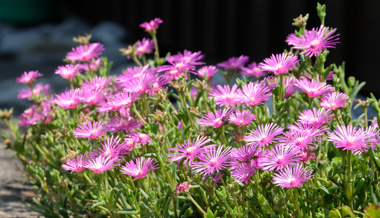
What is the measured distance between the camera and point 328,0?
291cm

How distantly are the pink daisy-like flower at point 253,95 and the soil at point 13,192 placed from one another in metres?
1.03

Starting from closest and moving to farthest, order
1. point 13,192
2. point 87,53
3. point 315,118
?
point 315,118
point 87,53
point 13,192

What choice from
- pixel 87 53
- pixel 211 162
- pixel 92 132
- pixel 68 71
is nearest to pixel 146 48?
pixel 87 53

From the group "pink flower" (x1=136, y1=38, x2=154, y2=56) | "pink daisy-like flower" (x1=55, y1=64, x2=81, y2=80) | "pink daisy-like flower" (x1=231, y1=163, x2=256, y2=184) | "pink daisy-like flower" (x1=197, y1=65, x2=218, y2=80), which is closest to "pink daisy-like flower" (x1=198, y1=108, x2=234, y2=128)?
"pink daisy-like flower" (x1=231, y1=163, x2=256, y2=184)

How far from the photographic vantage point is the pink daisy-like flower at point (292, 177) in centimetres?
104

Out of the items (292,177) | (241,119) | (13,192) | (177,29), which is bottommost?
(13,192)

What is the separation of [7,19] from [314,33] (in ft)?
21.6

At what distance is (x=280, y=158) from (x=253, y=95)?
0.66 ft

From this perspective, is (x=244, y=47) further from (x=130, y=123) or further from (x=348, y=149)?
(x=348, y=149)

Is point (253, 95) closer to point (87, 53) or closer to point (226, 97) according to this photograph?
point (226, 97)

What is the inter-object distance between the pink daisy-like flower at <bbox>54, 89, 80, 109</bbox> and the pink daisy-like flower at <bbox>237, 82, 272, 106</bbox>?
0.50 metres

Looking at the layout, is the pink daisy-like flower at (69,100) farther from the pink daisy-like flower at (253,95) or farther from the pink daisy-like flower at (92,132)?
the pink daisy-like flower at (253,95)

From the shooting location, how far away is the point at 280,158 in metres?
1.05

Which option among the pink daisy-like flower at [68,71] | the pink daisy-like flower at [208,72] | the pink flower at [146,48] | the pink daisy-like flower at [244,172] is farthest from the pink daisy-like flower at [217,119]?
the pink flower at [146,48]
